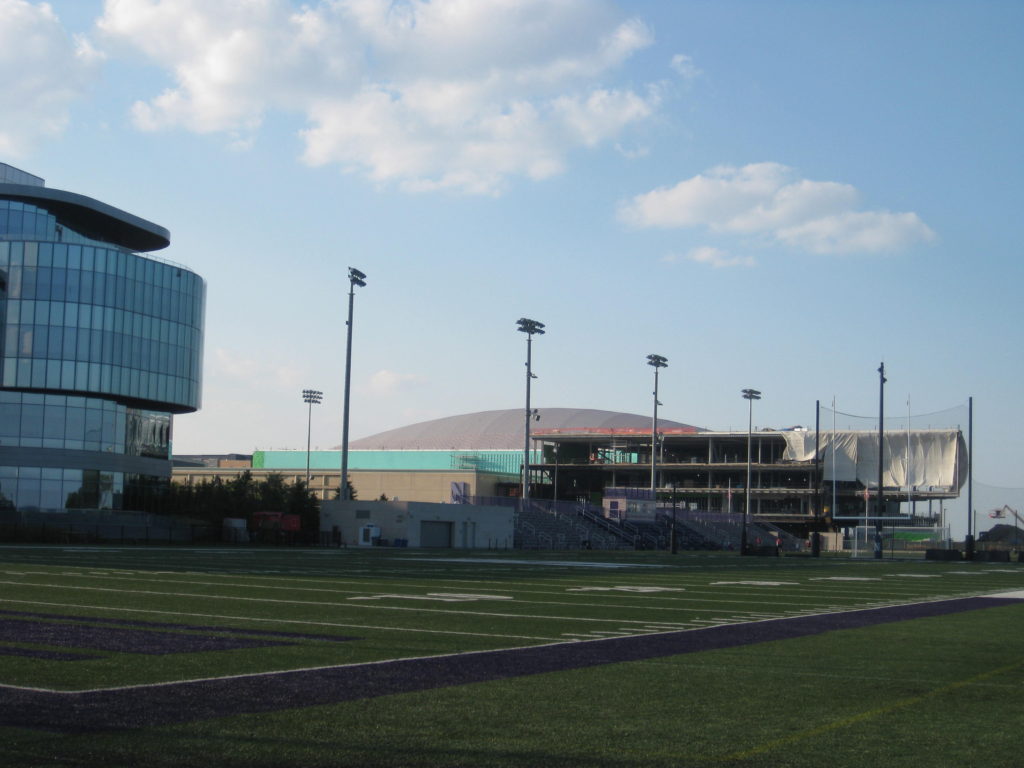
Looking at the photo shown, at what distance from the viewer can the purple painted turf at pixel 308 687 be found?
769 cm

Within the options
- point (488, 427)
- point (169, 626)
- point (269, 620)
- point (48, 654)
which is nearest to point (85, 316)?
point (269, 620)

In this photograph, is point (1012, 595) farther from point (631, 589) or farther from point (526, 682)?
point (526, 682)

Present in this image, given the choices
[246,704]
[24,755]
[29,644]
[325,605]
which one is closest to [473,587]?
[325,605]

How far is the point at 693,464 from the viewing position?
12794 centimetres

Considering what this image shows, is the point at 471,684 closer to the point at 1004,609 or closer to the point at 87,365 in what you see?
the point at 1004,609

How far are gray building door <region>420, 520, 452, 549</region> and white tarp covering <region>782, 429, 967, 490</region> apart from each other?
5618 centimetres

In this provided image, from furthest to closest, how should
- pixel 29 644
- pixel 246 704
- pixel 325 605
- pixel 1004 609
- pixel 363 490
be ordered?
pixel 363 490 → pixel 1004 609 → pixel 325 605 → pixel 29 644 → pixel 246 704

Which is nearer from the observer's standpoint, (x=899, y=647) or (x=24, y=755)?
(x=24, y=755)

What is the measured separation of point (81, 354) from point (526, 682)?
71.9 m

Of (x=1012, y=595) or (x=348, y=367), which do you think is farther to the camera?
(x=348, y=367)

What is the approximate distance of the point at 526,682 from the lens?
988 cm

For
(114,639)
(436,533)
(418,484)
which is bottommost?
(436,533)

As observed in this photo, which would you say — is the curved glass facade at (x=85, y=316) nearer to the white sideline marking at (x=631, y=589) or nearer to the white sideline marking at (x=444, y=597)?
the white sideline marking at (x=631, y=589)

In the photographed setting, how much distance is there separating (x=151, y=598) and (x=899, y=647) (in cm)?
1154
